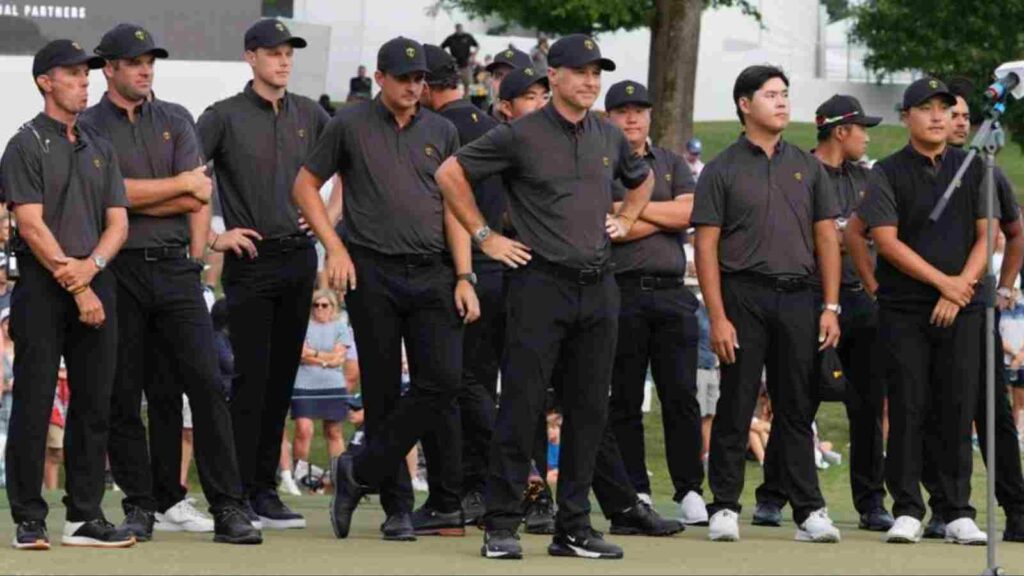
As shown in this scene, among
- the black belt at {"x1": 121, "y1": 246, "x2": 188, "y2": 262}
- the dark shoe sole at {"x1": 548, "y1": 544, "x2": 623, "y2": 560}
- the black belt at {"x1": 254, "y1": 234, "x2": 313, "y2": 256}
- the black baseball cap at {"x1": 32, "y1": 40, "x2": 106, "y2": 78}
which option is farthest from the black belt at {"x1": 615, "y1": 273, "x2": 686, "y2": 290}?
the black baseball cap at {"x1": 32, "y1": 40, "x2": 106, "y2": 78}

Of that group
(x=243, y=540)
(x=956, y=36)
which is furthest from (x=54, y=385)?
(x=956, y=36)

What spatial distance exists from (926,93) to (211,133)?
133 inches

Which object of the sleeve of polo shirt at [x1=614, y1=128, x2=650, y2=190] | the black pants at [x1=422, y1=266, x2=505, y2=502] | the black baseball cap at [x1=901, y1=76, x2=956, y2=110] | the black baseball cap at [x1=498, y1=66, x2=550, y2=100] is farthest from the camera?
the black baseball cap at [x1=498, y1=66, x2=550, y2=100]

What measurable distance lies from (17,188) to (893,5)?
95.0ft

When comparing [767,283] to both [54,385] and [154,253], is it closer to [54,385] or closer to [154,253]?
[154,253]

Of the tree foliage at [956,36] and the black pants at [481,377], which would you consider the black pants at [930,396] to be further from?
the tree foliage at [956,36]

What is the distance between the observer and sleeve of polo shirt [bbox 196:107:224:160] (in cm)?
1162

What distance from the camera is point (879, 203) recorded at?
11469mm

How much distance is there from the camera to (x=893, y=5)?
3784 centimetres

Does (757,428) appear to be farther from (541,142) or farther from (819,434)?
(541,142)

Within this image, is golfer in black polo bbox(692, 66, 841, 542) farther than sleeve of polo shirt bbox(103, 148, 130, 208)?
Yes

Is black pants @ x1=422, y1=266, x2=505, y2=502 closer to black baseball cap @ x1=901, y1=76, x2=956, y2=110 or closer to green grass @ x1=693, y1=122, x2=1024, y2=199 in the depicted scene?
black baseball cap @ x1=901, y1=76, x2=956, y2=110

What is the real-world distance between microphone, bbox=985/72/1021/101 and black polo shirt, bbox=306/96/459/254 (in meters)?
2.57

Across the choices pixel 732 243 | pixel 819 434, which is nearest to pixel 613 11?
pixel 819 434
